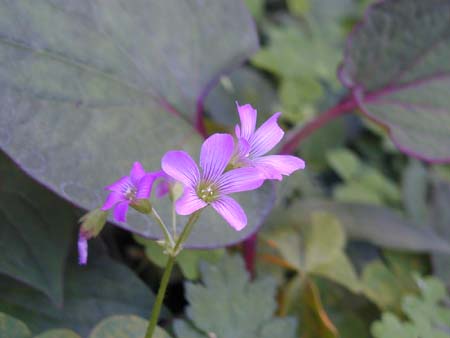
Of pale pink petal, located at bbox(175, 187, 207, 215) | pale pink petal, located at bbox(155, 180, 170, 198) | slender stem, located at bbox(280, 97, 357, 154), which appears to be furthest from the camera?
slender stem, located at bbox(280, 97, 357, 154)

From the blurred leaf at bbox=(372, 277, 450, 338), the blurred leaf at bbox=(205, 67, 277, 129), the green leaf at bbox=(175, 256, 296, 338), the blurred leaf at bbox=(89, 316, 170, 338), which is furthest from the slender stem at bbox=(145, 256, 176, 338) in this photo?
the blurred leaf at bbox=(205, 67, 277, 129)

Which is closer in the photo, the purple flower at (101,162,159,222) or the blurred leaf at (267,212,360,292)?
the purple flower at (101,162,159,222)

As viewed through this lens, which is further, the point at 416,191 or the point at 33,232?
the point at 416,191

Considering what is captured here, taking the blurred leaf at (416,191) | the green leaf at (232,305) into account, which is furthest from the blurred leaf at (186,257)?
the blurred leaf at (416,191)

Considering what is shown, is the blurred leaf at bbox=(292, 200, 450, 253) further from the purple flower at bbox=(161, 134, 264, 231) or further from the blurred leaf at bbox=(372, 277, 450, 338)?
the purple flower at bbox=(161, 134, 264, 231)

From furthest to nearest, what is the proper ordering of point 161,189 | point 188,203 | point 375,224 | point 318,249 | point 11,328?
point 375,224 → point 318,249 → point 161,189 → point 11,328 → point 188,203

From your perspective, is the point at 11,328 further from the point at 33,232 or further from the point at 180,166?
the point at 180,166

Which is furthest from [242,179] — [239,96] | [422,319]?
[239,96]
